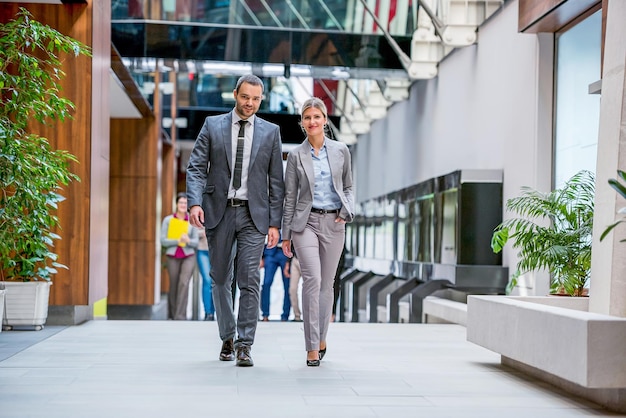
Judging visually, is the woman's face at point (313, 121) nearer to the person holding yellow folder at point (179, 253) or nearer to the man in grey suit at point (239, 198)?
the man in grey suit at point (239, 198)

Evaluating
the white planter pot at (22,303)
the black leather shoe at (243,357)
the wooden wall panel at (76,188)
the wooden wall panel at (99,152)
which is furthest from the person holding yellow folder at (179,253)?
the black leather shoe at (243,357)

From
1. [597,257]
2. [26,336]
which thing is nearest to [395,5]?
[26,336]

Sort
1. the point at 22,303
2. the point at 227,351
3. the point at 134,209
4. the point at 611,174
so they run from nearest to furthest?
the point at 611,174
the point at 227,351
the point at 22,303
the point at 134,209

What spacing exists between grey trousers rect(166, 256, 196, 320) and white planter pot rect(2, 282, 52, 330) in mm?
5145

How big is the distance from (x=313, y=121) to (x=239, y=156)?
503 mm

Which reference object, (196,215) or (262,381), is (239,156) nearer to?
(196,215)

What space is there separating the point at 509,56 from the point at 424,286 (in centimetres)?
306

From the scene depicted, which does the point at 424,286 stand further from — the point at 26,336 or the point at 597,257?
the point at 597,257

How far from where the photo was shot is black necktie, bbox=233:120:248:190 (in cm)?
606

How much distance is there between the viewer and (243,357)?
19.4 ft

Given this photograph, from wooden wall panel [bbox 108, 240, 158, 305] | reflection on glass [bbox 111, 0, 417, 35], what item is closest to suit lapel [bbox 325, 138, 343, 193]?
reflection on glass [bbox 111, 0, 417, 35]

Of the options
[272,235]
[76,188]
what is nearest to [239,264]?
[272,235]

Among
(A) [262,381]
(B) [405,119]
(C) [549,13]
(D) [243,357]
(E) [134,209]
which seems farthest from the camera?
(B) [405,119]

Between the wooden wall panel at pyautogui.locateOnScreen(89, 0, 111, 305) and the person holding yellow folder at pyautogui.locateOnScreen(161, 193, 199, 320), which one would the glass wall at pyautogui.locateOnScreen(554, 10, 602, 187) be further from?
the person holding yellow folder at pyautogui.locateOnScreen(161, 193, 199, 320)
